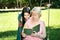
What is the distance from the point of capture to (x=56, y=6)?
2534 centimetres

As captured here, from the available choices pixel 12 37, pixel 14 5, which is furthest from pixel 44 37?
pixel 14 5

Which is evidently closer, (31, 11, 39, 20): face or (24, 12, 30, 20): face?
(31, 11, 39, 20): face

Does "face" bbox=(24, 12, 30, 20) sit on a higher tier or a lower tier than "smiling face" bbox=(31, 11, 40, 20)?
lower

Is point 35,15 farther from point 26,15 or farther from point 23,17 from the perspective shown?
point 23,17

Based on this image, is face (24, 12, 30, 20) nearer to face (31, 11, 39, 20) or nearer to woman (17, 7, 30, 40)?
woman (17, 7, 30, 40)

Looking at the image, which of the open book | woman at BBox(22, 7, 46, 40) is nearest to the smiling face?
woman at BBox(22, 7, 46, 40)

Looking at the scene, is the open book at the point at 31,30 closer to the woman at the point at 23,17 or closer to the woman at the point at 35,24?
the woman at the point at 35,24

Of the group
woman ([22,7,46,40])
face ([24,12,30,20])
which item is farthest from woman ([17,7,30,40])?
woman ([22,7,46,40])

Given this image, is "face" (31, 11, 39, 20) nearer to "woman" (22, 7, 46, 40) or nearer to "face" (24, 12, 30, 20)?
"woman" (22, 7, 46, 40)

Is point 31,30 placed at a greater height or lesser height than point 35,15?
lesser

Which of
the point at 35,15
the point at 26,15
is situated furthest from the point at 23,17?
the point at 35,15

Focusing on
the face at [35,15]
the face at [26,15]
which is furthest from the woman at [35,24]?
the face at [26,15]

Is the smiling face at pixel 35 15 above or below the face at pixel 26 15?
above

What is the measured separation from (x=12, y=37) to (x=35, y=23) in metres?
4.88
